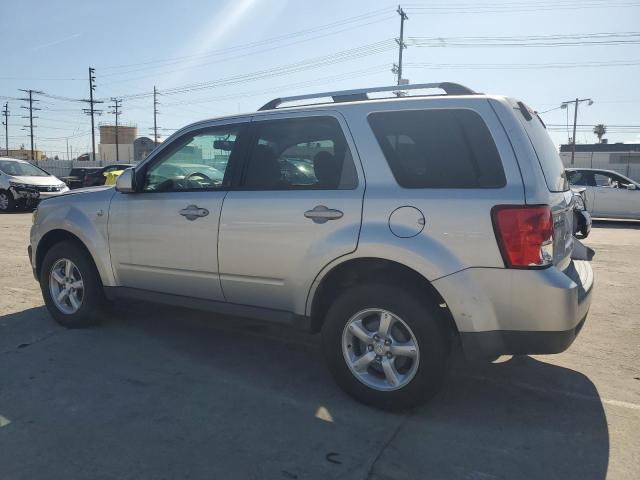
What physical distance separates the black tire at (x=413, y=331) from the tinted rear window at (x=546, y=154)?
105 cm

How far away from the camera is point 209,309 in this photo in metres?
4.11

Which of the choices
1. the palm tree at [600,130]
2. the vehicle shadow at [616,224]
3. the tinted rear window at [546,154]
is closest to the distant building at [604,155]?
the palm tree at [600,130]

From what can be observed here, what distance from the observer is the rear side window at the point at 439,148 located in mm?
3100

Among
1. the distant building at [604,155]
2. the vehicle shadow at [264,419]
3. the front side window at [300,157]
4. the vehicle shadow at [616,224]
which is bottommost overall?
the vehicle shadow at [264,419]

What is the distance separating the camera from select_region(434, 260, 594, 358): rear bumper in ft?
9.60

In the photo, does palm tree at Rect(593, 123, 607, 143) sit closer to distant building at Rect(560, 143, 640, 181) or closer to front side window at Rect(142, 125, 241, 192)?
distant building at Rect(560, 143, 640, 181)

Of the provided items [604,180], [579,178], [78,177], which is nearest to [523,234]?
[579,178]

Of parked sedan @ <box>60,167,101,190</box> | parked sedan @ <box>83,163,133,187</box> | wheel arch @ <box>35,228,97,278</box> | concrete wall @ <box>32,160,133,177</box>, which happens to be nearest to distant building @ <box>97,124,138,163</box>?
concrete wall @ <box>32,160,133,177</box>

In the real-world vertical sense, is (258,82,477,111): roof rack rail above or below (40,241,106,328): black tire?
above

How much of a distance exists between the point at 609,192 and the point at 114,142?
89168mm

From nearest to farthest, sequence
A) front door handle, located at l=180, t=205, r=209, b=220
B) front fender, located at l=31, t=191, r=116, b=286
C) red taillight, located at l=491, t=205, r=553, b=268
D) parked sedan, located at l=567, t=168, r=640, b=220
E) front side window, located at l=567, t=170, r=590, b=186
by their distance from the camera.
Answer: red taillight, located at l=491, t=205, r=553, b=268, front door handle, located at l=180, t=205, r=209, b=220, front fender, located at l=31, t=191, r=116, b=286, parked sedan, located at l=567, t=168, r=640, b=220, front side window, located at l=567, t=170, r=590, b=186

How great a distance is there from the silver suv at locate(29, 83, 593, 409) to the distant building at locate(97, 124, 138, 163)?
85159 millimetres

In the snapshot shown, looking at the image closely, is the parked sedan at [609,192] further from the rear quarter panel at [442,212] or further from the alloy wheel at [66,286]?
the alloy wheel at [66,286]

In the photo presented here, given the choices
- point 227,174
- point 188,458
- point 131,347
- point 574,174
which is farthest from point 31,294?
point 574,174
